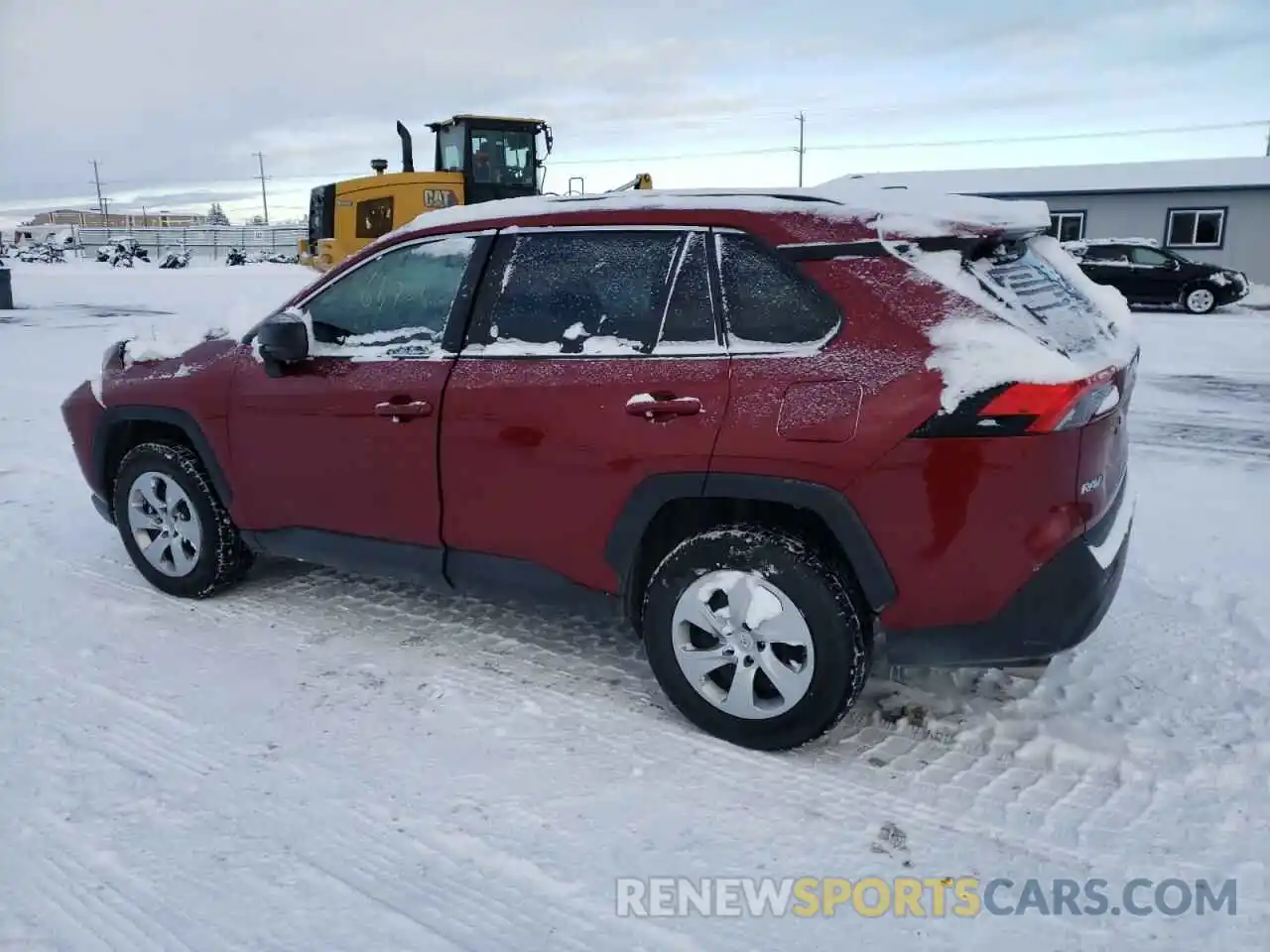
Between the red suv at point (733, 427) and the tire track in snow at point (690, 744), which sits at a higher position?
the red suv at point (733, 427)

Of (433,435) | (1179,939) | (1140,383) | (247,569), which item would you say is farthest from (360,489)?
(1140,383)

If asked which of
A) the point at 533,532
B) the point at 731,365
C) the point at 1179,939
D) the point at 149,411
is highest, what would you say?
the point at 731,365

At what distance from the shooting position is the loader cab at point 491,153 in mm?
15523

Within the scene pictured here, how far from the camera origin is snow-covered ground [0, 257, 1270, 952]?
2.39 meters

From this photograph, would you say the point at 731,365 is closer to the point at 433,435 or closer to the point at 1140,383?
the point at 433,435

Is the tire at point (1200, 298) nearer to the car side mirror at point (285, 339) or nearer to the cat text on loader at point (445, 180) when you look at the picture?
the cat text on loader at point (445, 180)

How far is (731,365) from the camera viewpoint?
2.98m

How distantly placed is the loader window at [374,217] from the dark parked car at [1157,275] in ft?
45.7

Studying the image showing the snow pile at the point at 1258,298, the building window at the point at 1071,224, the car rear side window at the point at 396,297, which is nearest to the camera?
the car rear side window at the point at 396,297

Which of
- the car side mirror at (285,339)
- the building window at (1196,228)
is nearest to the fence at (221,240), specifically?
the building window at (1196,228)

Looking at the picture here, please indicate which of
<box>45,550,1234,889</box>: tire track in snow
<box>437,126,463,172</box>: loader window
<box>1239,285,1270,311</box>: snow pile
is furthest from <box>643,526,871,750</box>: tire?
<box>1239,285,1270,311</box>: snow pile

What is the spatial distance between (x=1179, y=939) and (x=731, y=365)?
1912mm

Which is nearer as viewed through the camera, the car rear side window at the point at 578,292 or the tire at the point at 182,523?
the car rear side window at the point at 578,292

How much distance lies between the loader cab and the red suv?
1233cm
